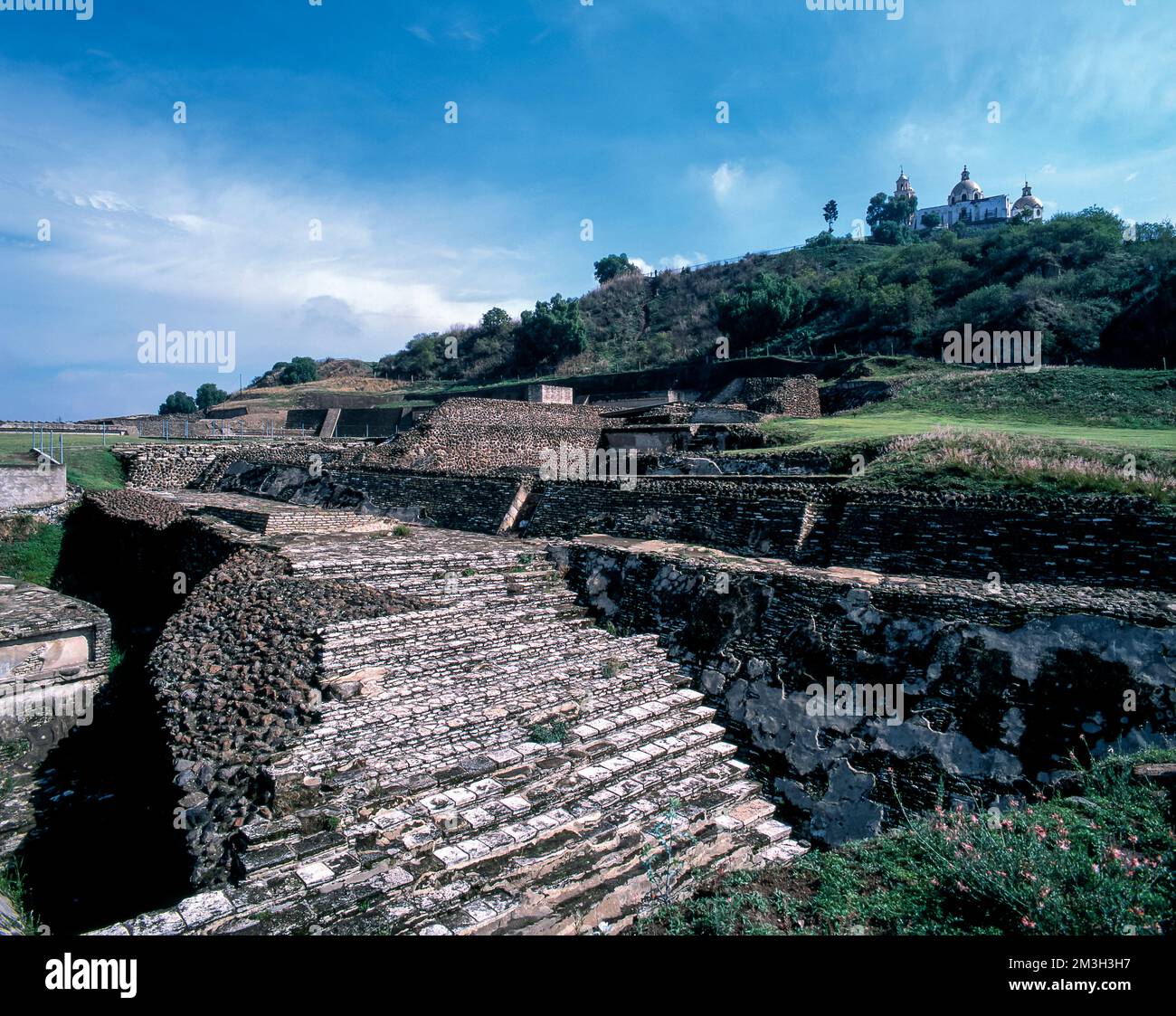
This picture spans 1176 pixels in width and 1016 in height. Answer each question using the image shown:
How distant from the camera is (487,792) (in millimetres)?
4762

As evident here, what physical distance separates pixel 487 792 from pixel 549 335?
151 ft

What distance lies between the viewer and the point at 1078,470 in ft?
29.3

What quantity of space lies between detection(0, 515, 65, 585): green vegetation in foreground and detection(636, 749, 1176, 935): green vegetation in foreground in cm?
1535

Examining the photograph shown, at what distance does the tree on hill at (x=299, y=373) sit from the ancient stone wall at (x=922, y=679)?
5273 cm

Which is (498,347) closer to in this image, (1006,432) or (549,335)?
(549,335)

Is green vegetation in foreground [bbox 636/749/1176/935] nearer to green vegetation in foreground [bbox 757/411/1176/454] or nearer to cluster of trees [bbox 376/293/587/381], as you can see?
green vegetation in foreground [bbox 757/411/1176/454]

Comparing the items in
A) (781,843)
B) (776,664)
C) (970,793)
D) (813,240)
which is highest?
(813,240)

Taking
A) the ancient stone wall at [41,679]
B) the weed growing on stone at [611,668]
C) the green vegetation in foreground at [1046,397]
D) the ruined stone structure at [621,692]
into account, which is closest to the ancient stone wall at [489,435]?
the ruined stone structure at [621,692]

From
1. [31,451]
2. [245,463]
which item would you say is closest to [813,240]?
[245,463]

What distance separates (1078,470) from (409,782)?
917 centimetres

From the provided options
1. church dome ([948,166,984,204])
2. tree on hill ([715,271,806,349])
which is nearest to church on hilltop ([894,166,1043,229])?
church dome ([948,166,984,204])

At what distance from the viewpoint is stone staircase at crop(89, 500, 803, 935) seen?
3.75 meters

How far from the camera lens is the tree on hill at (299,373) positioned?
53.5m

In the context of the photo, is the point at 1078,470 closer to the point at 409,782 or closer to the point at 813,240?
the point at 409,782
